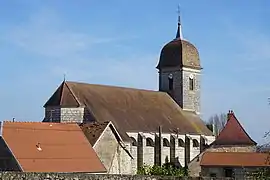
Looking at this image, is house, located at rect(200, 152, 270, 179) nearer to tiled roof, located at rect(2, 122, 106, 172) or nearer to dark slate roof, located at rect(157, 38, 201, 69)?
tiled roof, located at rect(2, 122, 106, 172)

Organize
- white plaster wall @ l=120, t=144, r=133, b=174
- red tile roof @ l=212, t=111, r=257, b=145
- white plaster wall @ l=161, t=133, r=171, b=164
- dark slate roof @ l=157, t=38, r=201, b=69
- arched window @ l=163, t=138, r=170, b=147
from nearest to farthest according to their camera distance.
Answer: white plaster wall @ l=120, t=144, r=133, b=174 < red tile roof @ l=212, t=111, r=257, b=145 < white plaster wall @ l=161, t=133, r=171, b=164 < arched window @ l=163, t=138, r=170, b=147 < dark slate roof @ l=157, t=38, r=201, b=69

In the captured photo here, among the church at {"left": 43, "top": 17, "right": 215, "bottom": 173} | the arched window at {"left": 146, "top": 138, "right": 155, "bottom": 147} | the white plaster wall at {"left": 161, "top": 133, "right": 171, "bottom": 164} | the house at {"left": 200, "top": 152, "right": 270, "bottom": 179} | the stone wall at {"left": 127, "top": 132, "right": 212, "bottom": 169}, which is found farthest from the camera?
the white plaster wall at {"left": 161, "top": 133, "right": 171, "bottom": 164}

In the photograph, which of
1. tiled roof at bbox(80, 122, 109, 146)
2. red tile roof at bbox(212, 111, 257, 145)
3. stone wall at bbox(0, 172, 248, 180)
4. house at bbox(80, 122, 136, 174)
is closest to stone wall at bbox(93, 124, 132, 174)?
house at bbox(80, 122, 136, 174)

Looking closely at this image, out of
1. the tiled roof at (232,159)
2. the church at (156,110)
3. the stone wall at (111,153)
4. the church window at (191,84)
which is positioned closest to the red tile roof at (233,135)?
the tiled roof at (232,159)

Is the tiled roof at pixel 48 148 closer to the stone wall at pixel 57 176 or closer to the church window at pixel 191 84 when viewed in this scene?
the stone wall at pixel 57 176

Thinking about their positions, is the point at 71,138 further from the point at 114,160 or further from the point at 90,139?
the point at 114,160

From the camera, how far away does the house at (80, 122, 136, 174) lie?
3091cm

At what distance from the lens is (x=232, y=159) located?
32594 mm

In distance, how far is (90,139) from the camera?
3072 centimetres

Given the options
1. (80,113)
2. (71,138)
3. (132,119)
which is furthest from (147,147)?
(71,138)

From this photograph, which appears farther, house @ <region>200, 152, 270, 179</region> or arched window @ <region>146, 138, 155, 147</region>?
arched window @ <region>146, 138, 155, 147</region>

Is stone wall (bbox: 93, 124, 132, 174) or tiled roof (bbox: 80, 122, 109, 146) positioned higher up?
tiled roof (bbox: 80, 122, 109, 146)

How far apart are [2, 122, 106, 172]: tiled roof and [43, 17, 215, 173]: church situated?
10.0ft

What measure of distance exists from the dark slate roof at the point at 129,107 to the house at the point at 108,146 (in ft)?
17.7
